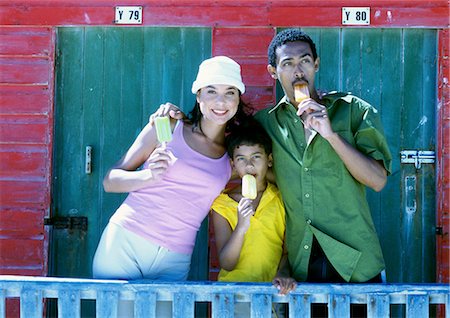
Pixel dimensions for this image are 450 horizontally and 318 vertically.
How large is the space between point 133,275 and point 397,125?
94.1 inches

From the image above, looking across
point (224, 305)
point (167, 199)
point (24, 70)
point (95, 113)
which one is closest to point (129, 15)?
point (95, 113)

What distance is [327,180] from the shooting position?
397cm

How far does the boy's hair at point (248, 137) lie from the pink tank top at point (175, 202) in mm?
183

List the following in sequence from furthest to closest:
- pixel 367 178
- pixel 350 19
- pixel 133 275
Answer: pixel 350 19
pixel 133 275
pixel 367 178

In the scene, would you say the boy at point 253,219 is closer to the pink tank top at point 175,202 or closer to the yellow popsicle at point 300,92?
the pink tank top at point 175,202

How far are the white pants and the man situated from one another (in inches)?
27.7

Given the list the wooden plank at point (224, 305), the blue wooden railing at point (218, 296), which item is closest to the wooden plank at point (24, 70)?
the blue wooden railing at point (218, 296)

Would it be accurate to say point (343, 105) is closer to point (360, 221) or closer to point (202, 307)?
point (360, 221)

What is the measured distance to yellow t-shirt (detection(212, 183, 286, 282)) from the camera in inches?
166

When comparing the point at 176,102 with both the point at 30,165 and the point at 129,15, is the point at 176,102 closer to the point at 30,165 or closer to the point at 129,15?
the point at 129,15

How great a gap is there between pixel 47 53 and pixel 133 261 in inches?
82.3

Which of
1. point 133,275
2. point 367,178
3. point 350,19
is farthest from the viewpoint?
point 350,19

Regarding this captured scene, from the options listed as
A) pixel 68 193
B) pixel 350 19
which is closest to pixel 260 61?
pixel 350 19

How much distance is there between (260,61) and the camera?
5.35m
